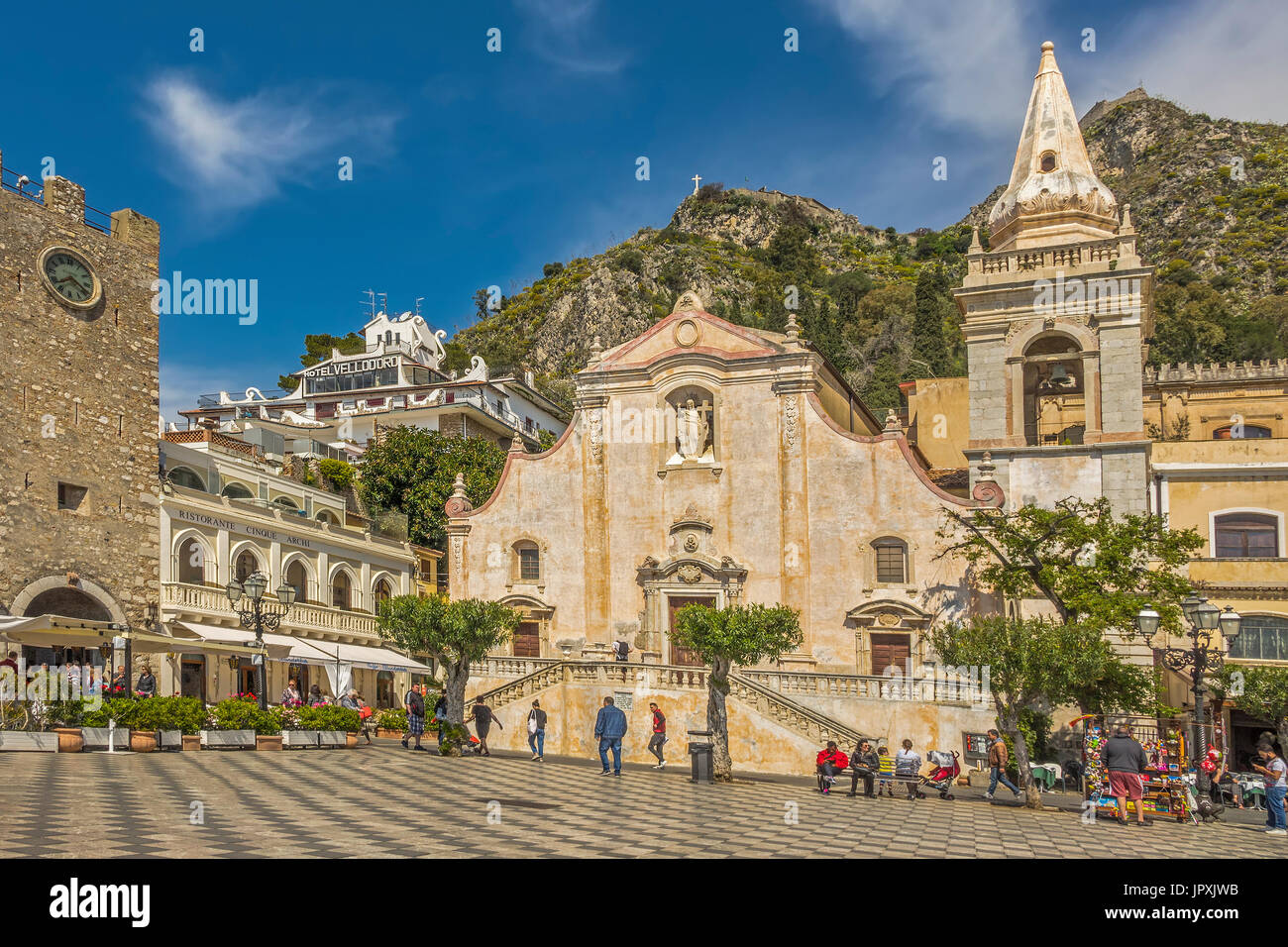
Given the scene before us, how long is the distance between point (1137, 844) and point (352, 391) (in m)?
66.5

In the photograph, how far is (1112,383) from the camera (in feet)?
109

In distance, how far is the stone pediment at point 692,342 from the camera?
3684 cm

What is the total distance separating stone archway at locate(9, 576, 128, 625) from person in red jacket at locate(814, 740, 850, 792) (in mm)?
20792

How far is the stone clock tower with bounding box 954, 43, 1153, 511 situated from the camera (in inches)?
1296

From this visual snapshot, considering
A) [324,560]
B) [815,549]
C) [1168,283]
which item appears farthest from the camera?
[1168,283]

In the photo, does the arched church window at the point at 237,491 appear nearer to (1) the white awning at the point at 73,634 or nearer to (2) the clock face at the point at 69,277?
(2) the clock face at the point at 69,277

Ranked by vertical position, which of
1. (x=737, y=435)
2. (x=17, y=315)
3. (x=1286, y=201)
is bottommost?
(x=737, y=435)

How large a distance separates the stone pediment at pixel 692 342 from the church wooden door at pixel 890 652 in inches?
A: 376

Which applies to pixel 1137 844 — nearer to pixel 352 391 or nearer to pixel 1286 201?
pixel 352 391

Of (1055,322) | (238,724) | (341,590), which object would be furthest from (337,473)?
(1055,322)

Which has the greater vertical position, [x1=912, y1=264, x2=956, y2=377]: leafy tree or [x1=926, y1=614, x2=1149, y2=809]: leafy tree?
[x1=912, y1=264, x2=956, y2=377]: leafy tree

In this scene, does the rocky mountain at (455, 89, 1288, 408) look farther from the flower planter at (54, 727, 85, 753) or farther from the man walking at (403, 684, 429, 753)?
the flower planter at (54, 727, 85, 753)

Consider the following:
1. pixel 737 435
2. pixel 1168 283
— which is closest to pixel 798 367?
pixel 737 435

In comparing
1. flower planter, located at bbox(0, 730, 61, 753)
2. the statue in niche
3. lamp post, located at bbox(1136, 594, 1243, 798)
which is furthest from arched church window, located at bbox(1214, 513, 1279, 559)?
flower planter, located at bbox(0, 730, 61, 753)
